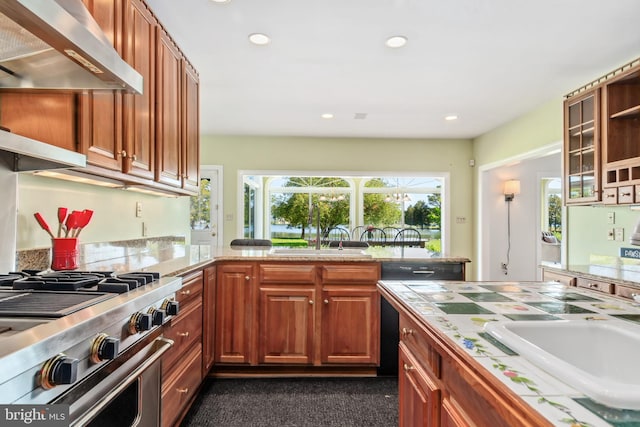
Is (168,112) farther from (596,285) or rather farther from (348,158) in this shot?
(348,158)

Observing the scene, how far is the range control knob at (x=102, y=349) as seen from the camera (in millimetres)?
937

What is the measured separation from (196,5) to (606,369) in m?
2.56

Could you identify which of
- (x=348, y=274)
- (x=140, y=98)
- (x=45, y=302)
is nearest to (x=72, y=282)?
(x=45, y=302)

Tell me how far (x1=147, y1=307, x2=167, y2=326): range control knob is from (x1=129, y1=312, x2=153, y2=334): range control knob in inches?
1.9

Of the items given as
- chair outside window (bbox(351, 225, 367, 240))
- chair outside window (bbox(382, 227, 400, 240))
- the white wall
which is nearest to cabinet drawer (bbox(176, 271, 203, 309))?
the white wall

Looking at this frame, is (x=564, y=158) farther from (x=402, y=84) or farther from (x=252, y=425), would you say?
(x=252, y=425)

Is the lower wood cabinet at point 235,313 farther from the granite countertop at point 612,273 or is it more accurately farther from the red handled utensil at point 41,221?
the granite countertop at point 612,273

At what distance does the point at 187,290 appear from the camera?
1.99 m

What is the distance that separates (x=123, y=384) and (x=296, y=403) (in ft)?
4.79

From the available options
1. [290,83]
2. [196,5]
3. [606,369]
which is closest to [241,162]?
[290,83]

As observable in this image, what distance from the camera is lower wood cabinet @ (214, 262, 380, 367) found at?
2.61m

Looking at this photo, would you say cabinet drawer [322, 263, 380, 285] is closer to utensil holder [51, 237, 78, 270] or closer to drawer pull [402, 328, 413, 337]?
drawer pull [402, 328, 413, 337]

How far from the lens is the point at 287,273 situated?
2623 millimetres

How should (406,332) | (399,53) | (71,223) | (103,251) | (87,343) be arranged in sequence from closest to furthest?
(87,343), (406,332), (71,223), (103,251), (399,53)
